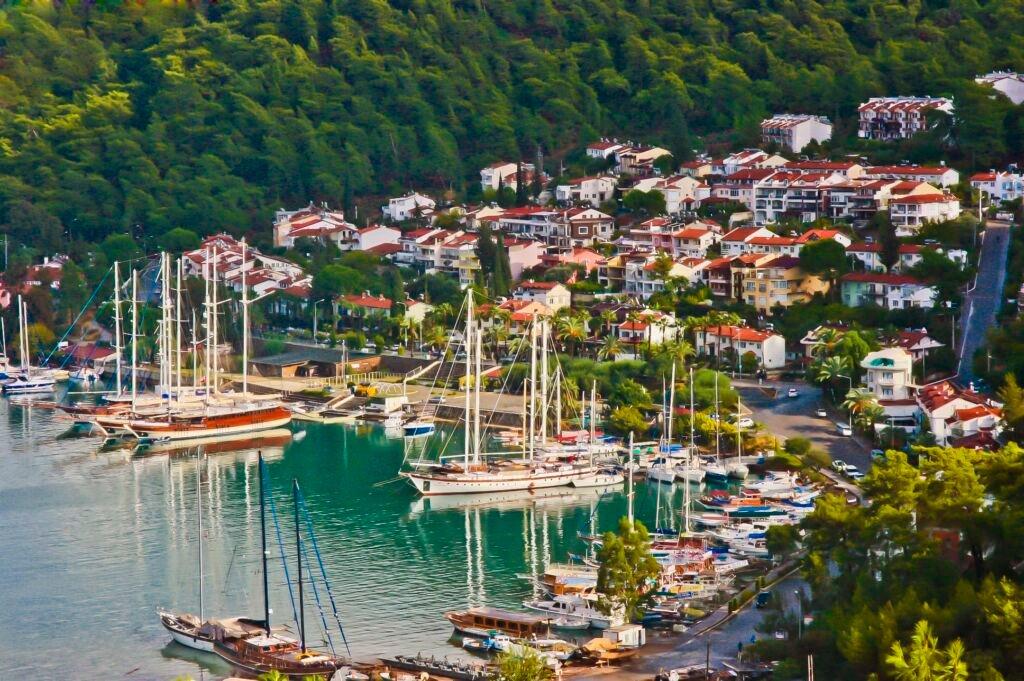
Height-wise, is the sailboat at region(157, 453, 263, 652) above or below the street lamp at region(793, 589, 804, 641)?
below

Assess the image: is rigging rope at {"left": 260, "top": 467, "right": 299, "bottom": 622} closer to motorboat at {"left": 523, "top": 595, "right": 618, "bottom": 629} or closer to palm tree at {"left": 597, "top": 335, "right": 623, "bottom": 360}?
motorboat at {"left": 523, "top": 595, "right": 618, "bottom": 629}

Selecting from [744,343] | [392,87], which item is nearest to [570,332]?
[744,343]

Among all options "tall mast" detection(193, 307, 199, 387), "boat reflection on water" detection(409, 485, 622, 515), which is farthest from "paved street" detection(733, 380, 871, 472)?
"tall mast" detection(193, 307, 199, 387)

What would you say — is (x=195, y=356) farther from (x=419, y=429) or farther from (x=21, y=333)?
(x=419, y=429)

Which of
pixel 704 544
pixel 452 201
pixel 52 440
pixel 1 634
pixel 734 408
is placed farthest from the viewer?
pixel 452 201

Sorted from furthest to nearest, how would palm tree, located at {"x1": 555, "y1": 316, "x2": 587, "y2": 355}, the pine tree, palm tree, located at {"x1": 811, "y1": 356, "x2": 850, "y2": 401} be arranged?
the pine tree, palm tree, located at {"x1": 555, "y1": 316, "x2": 587, "y2": 355}, palm tree, located at {"x1": 811, "y1": 356, "x2": 850, "y2": 401}

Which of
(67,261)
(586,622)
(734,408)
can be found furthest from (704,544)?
(67,261)

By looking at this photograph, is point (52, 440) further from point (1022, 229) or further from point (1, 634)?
point (1022, 229)

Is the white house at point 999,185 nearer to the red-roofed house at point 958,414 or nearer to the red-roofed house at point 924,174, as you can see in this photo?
the red-roofed house at point 924,174
